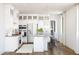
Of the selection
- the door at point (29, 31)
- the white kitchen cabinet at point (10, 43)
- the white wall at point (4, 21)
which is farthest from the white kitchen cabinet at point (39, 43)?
the door at point (29, 31)

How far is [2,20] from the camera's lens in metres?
7.28

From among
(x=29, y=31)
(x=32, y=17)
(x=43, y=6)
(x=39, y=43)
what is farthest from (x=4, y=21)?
(x=32, y=17)

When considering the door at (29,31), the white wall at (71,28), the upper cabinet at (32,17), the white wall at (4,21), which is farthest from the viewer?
the upper cabinet at (32,17)

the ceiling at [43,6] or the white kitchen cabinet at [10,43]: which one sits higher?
the ceiling at [43,6]

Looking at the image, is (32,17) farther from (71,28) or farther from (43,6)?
(71,28)

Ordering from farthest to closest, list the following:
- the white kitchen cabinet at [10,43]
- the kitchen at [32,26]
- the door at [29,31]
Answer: the door at [29,31] → the kitchen at [32,26] → the white kitchen cabinet at [10,43]

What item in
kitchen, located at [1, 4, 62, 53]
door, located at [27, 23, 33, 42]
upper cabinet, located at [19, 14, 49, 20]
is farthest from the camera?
upper cabinet, located at [19, 14, 49, 20]

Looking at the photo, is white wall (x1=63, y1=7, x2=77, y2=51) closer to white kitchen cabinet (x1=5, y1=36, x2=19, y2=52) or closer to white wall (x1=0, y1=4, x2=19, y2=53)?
white kitchen cabinet (x1=5, y1=36, x2=19, y2=52)

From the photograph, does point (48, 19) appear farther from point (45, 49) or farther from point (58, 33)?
point (45, 49)

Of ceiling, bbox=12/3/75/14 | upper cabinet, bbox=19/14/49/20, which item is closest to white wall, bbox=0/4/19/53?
ceiling, bbox=12/3/75/14

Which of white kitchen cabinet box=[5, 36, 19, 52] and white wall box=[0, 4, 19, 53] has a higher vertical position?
white wall box=[0, 4, 19, 53]

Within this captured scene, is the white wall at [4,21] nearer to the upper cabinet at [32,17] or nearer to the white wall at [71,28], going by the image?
the white wall at [71,28]

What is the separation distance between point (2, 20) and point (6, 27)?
1.99 ft

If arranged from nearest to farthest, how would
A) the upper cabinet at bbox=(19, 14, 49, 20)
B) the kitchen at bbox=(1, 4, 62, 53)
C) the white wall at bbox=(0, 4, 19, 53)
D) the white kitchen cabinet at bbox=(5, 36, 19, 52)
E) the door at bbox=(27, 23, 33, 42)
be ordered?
the white wall at bbox=(0, 4, 19, 53), the white kitchen cabinet at bbox=(5, 36, 19, 52), the kitchen at bbox=(1, 4, 62, 53), the door at bbox=(27, 23, 33, 42), the upper cabinet at bbox=(19, 14, 49, 20)
